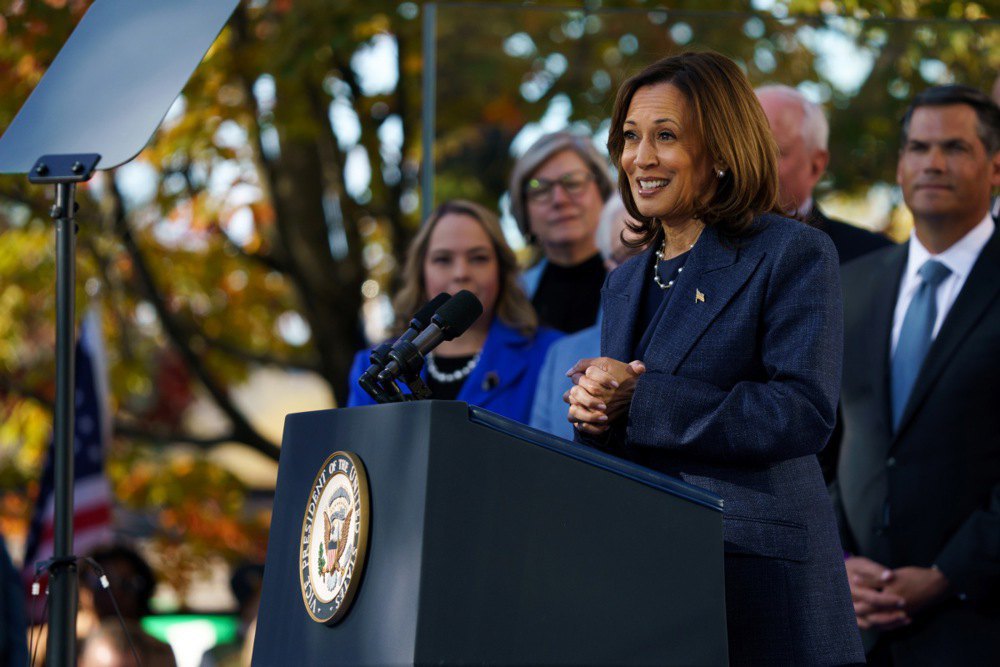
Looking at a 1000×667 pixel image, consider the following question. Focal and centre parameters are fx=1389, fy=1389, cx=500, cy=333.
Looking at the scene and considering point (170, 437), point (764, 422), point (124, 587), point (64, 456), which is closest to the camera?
point (764, 422)

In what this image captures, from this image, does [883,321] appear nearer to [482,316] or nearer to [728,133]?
[482,316]

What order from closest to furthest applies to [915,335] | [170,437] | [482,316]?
[915,335] → [482,316] → [170,437]

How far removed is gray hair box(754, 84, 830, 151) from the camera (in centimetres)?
465

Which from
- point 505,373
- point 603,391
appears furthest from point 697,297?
point 505,373

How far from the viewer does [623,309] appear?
2797mm

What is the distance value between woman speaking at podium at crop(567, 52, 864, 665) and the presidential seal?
1.62 feet

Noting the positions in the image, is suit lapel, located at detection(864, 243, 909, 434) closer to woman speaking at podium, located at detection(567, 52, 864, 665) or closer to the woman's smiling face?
woman speaking at podium, located at detection(567, 52, 864, 665)

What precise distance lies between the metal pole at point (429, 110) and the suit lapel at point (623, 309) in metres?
2.48

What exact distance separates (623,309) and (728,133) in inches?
16.2

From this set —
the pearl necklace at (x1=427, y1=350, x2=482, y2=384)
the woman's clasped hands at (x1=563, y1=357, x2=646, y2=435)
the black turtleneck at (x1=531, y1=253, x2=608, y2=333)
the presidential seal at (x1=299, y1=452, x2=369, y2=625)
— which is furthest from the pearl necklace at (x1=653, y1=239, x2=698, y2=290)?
the black turtleneck at (x1=531, y1=253, x2=608, y2=333)

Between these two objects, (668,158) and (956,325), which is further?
(956,325)

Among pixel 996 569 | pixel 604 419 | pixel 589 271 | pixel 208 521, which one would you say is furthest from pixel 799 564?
pixel 208 521

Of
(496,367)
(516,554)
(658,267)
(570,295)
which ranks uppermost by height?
(570,295)

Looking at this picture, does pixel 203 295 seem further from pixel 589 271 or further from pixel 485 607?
pixel 485 607
